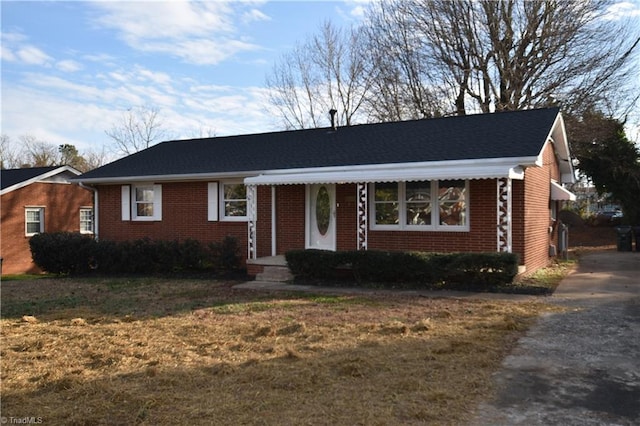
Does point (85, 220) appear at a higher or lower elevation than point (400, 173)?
lower

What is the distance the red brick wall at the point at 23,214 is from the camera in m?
23.7

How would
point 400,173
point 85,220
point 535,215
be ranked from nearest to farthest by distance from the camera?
point 400,173 < point 535,215 < point 85,220

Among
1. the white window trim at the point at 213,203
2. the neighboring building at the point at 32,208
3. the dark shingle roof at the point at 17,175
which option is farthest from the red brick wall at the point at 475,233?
the dark shingle roof at the point at 17,175

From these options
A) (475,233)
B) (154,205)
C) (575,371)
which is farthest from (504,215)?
(154,205)

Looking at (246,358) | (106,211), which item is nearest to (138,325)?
(246,358)

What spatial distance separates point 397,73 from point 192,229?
54.5ft

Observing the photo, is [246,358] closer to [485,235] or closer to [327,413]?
[327,413]

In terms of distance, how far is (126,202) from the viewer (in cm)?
1717

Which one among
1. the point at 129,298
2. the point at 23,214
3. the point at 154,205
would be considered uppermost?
the point at 154,205

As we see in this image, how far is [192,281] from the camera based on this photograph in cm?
1319

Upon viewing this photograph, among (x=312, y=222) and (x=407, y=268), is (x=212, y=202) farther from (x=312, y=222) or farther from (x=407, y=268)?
(x=407, y=268)

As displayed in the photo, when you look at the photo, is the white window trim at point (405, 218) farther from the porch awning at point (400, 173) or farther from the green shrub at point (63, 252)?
the green shrub at point (63, 252)

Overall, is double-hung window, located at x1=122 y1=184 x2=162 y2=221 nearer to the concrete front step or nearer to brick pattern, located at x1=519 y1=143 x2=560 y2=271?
the concrete front step

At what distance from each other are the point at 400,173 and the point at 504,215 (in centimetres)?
247
